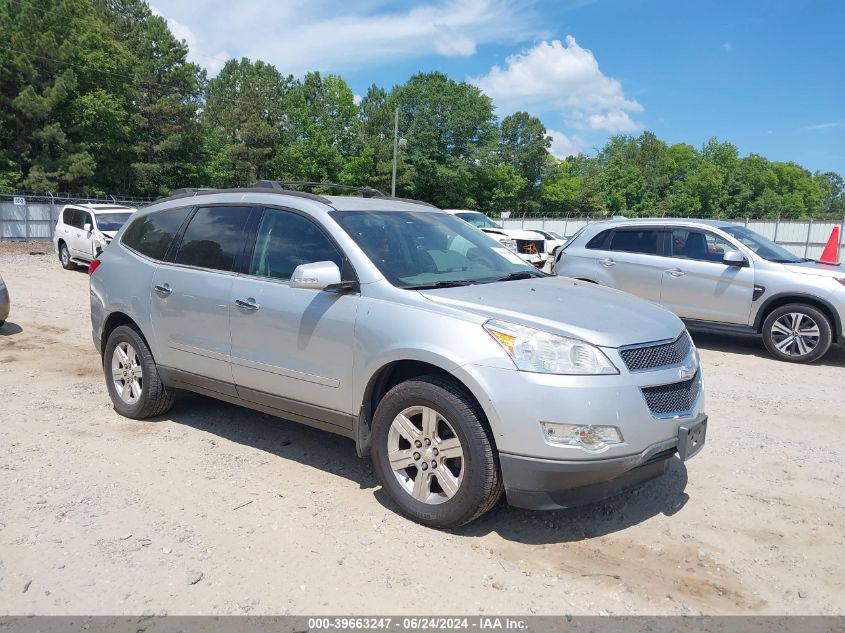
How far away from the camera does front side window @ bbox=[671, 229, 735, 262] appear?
895 cm

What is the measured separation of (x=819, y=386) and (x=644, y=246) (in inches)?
125

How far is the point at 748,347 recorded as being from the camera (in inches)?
370

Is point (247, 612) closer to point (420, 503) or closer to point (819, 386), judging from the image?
point (420, 503)

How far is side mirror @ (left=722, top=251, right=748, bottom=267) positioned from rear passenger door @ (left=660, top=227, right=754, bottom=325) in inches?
2.2

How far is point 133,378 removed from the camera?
5.54 meters

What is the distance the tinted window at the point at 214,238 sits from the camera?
15.8ft

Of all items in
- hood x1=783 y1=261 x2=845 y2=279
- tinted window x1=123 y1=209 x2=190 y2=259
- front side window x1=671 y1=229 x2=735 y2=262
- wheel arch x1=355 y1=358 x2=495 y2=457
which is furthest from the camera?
front side window x1=671 y1=229 x2=735 y2=262

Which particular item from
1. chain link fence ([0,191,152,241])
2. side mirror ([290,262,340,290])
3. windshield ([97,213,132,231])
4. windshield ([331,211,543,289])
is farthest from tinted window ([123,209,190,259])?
chain link fence ([0,191,152,241])

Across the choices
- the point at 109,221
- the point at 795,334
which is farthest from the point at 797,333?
the point at 109,221

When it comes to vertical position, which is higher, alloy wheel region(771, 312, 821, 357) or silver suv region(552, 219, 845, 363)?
silver suv region(552, 219, 845, 363)

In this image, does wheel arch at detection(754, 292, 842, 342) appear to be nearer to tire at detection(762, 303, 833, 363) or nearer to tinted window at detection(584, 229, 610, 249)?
tire at detection(762, 303, 833, 363)

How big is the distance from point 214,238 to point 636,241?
6.69m

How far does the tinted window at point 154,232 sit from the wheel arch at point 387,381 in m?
2.41

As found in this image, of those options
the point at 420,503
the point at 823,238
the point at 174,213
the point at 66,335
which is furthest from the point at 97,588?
the point at 823,238
